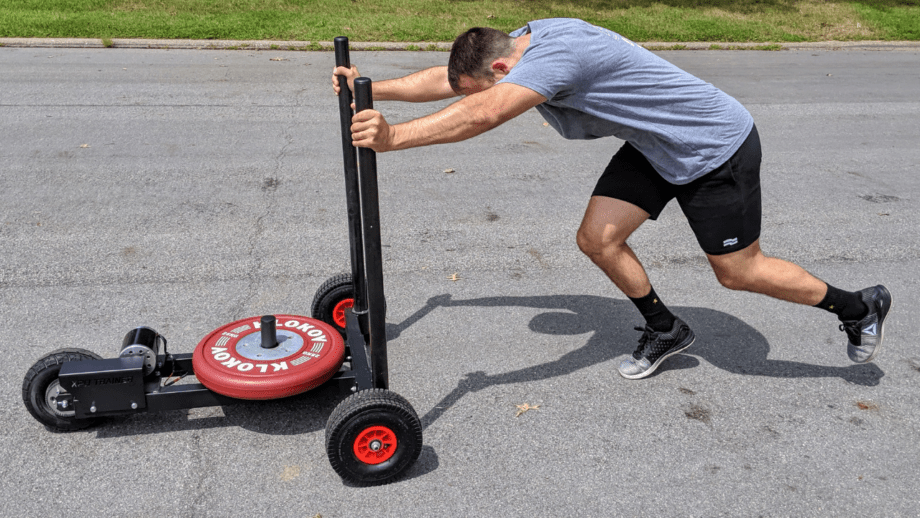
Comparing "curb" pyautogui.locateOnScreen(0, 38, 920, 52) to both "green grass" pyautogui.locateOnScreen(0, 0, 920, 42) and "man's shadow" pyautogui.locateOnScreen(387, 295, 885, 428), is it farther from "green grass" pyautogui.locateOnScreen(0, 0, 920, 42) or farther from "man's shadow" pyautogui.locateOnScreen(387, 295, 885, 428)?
"man's shadow" pyautogui.locateOnScreen(387, 295, 885, 428)

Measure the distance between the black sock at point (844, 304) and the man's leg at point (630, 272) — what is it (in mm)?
640

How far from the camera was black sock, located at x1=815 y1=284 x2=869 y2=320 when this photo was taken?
3.72 meters

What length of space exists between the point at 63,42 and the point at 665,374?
35.5ft

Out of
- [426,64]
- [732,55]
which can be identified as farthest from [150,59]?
[732,55]

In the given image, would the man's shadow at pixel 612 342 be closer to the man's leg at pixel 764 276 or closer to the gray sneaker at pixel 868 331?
the gray sneaker at pixel 868 331

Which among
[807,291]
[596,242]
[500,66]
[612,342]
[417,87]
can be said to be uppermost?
[500,66]

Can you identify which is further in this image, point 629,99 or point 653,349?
point 653,349

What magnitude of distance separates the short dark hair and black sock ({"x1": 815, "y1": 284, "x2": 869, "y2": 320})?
1.94 metres

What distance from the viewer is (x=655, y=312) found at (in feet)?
12.5

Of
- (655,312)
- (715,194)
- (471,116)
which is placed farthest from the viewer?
(655,312)

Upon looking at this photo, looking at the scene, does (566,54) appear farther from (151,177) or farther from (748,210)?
(151,177)

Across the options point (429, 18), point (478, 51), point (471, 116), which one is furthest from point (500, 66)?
point (429, 18)

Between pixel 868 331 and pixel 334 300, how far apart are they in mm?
2553

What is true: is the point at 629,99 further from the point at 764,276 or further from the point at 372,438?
the point at 372,438
